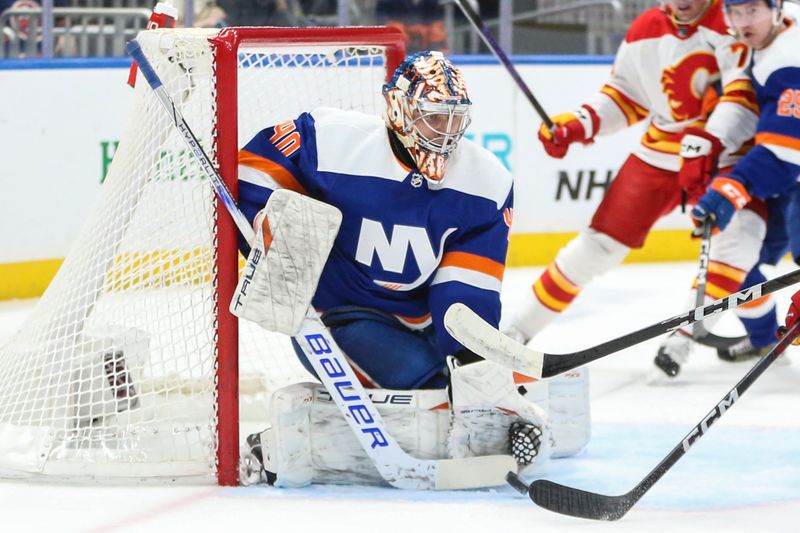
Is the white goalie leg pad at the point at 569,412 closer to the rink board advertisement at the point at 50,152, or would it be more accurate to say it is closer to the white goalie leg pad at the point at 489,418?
the white goalie leg pad at the point at 489,418

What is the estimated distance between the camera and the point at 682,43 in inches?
140

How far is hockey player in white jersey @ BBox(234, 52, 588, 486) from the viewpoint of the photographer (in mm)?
2443

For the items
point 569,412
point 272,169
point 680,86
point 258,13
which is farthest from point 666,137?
point 258,13

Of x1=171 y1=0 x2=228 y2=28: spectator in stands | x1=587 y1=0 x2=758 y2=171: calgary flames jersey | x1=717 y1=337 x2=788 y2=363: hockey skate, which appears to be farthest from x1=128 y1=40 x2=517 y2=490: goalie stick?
Answer: x1=171 y1=0 x2=228 y2=28: spectator in stands

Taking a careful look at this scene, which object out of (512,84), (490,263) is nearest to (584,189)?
(512,84)

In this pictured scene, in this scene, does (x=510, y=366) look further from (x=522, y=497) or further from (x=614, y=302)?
(x=614, y=302)

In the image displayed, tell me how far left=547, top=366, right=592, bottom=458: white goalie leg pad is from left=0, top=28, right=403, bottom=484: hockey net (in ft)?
2.20

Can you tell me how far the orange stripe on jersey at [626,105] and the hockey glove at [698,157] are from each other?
316mm

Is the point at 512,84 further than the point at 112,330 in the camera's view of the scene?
Yes

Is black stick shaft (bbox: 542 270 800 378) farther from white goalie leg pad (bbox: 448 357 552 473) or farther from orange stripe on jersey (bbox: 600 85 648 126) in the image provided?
orange stripe on jersey (bbox: 600 85 648 126)

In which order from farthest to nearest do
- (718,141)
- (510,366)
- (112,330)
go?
(718,141), (112,330), (510,366)

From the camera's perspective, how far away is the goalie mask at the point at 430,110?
2.35 m

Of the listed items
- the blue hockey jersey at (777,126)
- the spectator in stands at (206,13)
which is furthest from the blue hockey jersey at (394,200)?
the spectator in stands at (206,13)

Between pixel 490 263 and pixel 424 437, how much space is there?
35cm
